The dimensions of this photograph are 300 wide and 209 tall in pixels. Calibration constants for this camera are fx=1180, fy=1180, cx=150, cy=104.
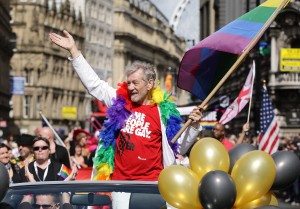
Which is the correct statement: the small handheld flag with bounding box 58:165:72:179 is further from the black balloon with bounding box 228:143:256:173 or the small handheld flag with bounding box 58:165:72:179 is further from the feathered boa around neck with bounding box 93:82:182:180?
the black balloon with bounding box 228:143:256:173

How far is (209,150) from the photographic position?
7.36 metres

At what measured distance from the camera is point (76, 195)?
7.68m

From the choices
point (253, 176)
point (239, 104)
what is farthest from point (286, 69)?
point (253, 176)

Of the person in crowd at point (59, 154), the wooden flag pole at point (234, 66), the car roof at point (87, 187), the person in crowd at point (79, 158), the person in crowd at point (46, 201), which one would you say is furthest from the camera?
the person in crowd at point (79, 158)

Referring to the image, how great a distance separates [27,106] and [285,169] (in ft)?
321

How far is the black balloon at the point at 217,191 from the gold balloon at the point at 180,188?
0.35 ft

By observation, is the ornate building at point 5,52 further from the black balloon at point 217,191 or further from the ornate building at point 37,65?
the black balloon at point 217,191

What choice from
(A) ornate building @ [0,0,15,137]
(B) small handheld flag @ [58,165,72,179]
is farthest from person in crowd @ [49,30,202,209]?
(A) ornate building @ [0,0,15,137]

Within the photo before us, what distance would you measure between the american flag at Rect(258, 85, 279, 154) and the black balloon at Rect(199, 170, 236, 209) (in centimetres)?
1400

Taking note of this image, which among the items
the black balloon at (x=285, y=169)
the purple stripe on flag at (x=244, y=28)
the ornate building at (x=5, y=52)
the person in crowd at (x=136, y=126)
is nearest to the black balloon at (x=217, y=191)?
the black balloon at (x=285, y=169)

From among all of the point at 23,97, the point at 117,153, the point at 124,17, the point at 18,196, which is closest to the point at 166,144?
the point at 117,153

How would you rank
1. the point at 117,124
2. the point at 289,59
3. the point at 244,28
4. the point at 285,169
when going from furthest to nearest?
the point at 289,59 < the point at 244,28 < the point at 117,124 < the point at 285,169

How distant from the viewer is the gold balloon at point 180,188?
7.02 meters

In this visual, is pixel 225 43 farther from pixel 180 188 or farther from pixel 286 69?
pixel 286 69
